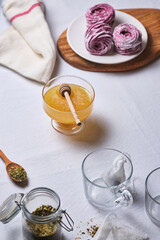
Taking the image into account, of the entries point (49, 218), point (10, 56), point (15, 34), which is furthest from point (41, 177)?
point (15, 34)

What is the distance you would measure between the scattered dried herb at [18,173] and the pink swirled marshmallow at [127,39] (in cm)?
65

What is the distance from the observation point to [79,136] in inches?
47.7

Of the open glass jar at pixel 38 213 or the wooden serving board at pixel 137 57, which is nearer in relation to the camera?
the open glass jar at pixel 38 213

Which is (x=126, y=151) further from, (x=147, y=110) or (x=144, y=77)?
(x=144, y=77)

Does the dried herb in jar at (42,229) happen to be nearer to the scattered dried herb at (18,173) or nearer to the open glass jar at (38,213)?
the open glass jar at (38,213)

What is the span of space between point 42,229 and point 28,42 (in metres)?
0.88

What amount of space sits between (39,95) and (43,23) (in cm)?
38

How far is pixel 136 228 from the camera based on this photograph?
3.13 feet

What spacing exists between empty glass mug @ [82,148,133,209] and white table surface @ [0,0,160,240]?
0.10 feet

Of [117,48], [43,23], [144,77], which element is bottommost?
[144,77]

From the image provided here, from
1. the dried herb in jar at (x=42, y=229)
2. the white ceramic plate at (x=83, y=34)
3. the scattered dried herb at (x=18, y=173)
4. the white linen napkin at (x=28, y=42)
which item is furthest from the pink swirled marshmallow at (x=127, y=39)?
the dried herb in jar at (x=42, y=229)

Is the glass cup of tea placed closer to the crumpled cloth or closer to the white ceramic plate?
the white ceramic plate

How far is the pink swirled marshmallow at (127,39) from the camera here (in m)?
1.42

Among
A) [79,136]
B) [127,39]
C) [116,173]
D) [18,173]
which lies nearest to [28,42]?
[127,39]
